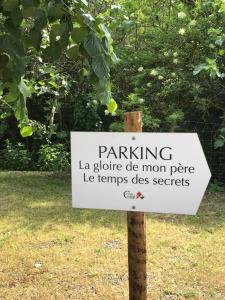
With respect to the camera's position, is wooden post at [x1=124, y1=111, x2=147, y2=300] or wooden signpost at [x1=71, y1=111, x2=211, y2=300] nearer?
wooden signpost at [x1=71, y1=111, x2=211, y2=300]

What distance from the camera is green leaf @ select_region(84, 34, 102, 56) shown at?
2.22 metres

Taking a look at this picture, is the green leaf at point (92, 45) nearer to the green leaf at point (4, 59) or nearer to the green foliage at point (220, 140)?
the green leaf at point (4, 59)

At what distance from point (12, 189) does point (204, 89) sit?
3.45m

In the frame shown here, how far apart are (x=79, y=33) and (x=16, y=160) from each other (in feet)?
28.5

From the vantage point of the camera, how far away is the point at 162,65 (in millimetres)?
8211

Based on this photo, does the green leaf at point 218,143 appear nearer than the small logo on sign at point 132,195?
No

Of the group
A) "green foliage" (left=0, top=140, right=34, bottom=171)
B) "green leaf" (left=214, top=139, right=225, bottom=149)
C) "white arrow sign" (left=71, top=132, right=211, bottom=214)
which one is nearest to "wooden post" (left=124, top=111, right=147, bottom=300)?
"white arrow sign" (left=71, top=132, right=211, bottom=214)

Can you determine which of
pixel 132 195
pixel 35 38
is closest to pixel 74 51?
pixel 35 38

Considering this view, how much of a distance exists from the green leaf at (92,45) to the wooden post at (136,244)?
644mm

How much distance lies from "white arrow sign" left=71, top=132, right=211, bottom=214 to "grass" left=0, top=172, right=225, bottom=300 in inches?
59.4

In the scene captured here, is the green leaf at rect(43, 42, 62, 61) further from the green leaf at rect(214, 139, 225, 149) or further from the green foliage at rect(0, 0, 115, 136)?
the green leaf at rect(214, 139, 225, 149)

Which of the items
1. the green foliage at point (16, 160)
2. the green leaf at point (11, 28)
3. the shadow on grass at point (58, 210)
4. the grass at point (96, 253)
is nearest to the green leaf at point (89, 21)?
the green leaf at point (11, 28)

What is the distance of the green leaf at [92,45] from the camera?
2219 millimetres

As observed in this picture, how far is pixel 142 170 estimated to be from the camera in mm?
2672
